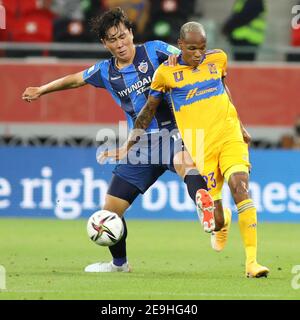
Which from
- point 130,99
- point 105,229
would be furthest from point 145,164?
point 105,229

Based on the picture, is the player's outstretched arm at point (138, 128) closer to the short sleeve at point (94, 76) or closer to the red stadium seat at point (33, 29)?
A: the short sleeve at point (94, 76)

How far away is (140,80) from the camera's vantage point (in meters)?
9.92

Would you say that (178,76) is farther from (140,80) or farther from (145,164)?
(145,164)

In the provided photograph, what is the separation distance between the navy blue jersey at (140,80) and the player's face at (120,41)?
14 centimetres

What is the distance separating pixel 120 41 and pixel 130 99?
58cm

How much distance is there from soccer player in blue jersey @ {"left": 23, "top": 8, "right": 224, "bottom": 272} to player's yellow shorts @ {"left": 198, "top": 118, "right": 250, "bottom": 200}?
249 millimetres

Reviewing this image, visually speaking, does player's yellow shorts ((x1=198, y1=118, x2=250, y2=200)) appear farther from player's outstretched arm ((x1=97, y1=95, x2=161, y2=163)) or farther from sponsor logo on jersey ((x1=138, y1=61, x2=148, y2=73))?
sponsor logo on jersey ((x1=138, y1=61, x2=148, y2=73))

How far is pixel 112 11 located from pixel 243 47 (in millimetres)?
9030

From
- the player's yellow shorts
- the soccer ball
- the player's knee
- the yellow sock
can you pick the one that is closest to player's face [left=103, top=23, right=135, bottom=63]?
the player's yellow shorts

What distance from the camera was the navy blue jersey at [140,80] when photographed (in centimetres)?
993

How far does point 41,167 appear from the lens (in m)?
16.6

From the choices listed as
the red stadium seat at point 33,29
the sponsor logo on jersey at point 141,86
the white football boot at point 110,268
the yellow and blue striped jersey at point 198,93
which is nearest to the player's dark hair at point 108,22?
the sponsor logo on jersey at point 141,86
